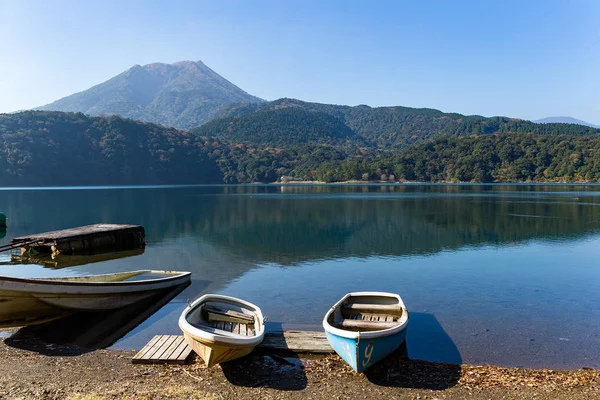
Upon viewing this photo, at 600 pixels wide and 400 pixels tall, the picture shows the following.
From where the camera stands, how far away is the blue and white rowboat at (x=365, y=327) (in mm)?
10984

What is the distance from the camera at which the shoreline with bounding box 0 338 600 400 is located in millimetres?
10289

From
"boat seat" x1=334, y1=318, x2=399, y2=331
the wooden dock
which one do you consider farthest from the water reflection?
"boat seat" x1=334, y1=318, x2=399, y2=331

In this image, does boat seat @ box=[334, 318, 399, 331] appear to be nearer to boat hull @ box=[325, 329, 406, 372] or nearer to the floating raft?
boat hull @ box=[325, 329, 406, 372]

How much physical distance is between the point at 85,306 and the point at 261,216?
136ft

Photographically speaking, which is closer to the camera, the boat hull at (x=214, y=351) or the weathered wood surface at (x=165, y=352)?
the boat hull at (x=214, y=351)

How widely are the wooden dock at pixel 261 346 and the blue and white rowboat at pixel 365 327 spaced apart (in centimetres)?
76

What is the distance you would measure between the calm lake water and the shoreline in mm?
1858

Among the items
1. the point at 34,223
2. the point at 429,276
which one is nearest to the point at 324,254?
the point at 429,276

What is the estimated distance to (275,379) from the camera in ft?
36.7

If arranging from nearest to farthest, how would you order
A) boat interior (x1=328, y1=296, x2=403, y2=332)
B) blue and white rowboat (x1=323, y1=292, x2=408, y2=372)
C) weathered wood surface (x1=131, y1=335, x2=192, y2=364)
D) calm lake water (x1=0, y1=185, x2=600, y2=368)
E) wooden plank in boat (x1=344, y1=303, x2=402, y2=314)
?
blue and white rowboat (x1=323, y1=292, x2=408, y2=372), weathered wood surface (x1=131, y1=335, x2=192, y2=364), boat interior (x1=328, y1=296, x2=403, y2=332), wooden plank in boat (x1=344, y1=303, x2=402, y2=314), calm lake water (x1=0, y1=185, x2=600, y2=368)

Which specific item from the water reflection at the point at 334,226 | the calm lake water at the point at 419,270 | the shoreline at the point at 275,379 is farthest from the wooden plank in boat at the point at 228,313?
the water reflection at the point at 334,226

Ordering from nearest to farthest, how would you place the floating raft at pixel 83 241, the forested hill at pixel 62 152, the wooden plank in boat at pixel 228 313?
1. the wooden plank in boat at pixel 228 313
2. the floating raft at pixel 83 241
3. the forested hill at pixel 62 152

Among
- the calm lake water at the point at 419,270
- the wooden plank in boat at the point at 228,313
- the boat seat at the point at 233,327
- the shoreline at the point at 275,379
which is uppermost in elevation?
the wooden plank in boat at the point at 228,313

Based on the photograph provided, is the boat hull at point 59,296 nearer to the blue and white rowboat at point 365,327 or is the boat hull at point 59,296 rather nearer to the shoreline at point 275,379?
the shoreline at point 275,379
